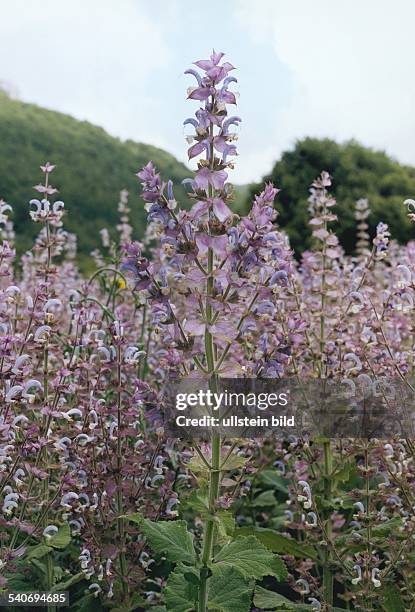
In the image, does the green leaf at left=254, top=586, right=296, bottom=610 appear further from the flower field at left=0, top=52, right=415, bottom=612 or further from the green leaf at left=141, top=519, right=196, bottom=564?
the green leaf at left=141, top=519, right=196, bottom=564

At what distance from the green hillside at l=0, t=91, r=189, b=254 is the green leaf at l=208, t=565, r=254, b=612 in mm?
18970

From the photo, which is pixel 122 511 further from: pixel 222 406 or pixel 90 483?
pixel 222 406

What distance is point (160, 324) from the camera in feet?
10.2

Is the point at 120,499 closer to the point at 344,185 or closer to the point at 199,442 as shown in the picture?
the point at 199,442

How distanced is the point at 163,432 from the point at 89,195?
23.2 m

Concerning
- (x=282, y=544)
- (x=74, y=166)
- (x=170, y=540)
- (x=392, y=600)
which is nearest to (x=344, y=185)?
(x=282, y=544)

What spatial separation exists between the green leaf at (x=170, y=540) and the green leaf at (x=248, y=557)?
132 millimetres

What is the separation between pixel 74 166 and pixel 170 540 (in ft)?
83.5

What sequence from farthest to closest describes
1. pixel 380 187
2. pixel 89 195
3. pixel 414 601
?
pixel 89 195 → pixel 380 187 → pixel 414 601

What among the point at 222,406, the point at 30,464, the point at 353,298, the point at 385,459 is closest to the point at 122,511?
the point at 30,464

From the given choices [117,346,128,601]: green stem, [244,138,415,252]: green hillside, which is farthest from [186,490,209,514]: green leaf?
[244,138,415,252]: green hillside

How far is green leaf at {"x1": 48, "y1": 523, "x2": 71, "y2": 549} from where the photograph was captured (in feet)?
11.8

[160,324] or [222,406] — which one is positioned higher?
[160,324]

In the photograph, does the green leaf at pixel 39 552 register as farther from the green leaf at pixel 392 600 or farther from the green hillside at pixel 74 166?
the green hillside at pixel 74 166
